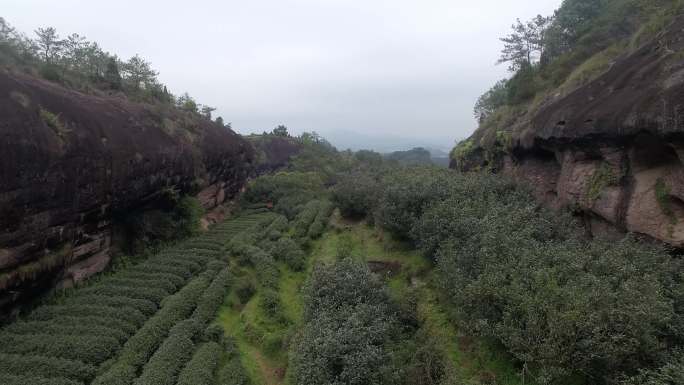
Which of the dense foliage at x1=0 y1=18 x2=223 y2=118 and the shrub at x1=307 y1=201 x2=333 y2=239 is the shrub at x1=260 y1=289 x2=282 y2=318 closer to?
the shrub at x1=307 y1=201 x2=333 y2=239

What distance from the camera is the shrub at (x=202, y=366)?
14.4m

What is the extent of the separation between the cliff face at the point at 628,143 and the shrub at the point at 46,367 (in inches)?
825

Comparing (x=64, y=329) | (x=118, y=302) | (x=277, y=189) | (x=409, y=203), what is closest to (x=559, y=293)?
(x=409, y=203)

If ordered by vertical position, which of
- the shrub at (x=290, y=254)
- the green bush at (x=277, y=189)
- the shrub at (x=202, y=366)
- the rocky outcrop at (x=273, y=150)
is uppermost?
the rocky outcrop at (x=273, y=150)

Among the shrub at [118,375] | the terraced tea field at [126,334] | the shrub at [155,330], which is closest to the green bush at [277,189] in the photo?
the terraced tea field at [126,334]

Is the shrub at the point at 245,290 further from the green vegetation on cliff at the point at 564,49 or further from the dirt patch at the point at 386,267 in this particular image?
the green vegetation on cliff at the point at 564,49

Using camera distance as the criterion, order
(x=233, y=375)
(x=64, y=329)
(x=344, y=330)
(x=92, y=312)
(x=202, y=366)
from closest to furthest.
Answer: (x=344, y=330) → (x=233, y=375) → (x=202, y=366) → (x=64, y=329) → (x=92, y=312)

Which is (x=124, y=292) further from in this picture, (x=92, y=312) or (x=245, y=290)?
(x=245, y=290)

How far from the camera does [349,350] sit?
11828 millimetres

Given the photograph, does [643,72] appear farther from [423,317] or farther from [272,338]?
[272,338]

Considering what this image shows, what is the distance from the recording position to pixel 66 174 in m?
19.7

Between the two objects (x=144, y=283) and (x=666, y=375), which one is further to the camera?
(x=144, y=283)

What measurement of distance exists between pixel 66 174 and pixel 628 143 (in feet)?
A: 82.8

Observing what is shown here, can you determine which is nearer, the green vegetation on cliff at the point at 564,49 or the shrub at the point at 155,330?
the shrub at the point at 155,330
